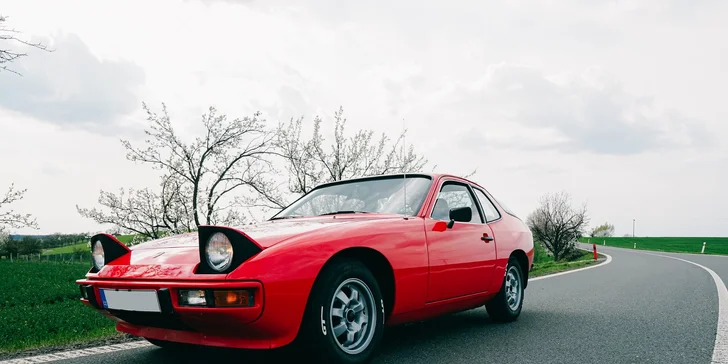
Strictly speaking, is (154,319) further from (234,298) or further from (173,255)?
(234,298)

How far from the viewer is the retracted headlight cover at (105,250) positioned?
3.50m

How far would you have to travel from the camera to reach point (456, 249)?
4.31m

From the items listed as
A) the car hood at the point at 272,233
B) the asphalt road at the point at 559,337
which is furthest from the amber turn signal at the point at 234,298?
the asphalt road at the point at 559,337

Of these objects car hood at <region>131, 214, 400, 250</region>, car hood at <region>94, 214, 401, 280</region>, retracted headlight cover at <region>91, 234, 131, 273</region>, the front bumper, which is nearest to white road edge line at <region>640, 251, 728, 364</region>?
car hood at <region>131, 214, 400, 250</region>

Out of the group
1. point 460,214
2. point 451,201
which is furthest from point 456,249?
point 451,201

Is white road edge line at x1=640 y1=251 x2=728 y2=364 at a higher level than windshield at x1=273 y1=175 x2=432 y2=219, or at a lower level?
lower

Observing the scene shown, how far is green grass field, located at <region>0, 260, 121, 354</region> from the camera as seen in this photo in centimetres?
482

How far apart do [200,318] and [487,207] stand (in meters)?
3.37

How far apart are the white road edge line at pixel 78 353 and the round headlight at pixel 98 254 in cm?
64

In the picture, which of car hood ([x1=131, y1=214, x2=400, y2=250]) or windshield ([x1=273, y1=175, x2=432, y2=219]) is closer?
car hood ([x1=131, y1=214, x2=400, y2=250])

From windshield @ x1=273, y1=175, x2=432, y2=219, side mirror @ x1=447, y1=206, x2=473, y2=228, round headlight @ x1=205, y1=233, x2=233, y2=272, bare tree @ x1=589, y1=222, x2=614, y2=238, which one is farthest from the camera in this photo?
bare tree @ x1=589, y1=222, x2=614, y2=238

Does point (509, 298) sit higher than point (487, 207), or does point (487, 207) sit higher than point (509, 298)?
point (487, 207)

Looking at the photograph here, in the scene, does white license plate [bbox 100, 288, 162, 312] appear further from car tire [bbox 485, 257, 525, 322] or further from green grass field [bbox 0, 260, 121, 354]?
car tire [bbox 485, 257, 525, 322]

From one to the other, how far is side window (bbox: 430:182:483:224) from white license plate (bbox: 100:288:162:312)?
2139 millimetres
